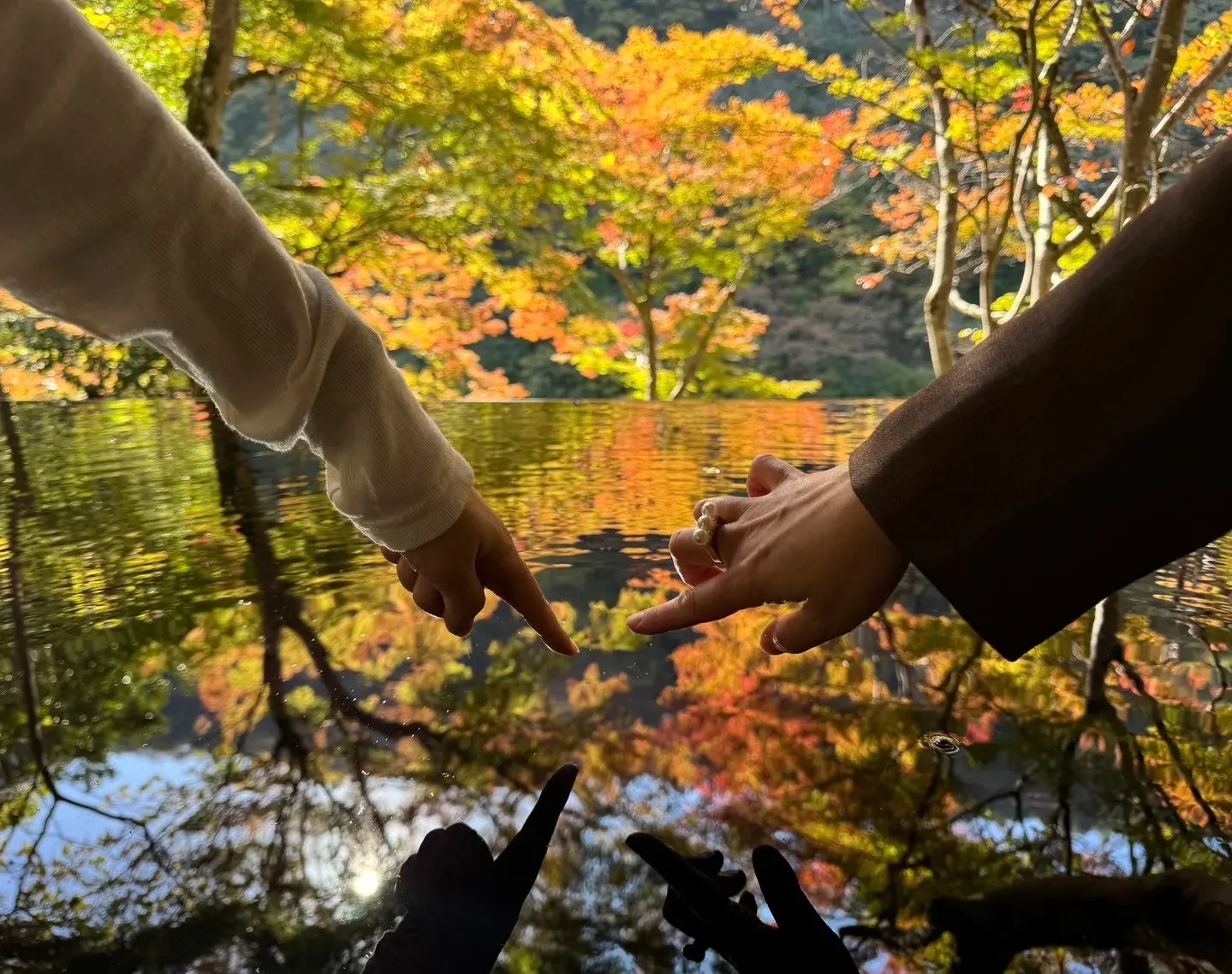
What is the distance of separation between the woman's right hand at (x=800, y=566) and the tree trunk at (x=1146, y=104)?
97.0 inches

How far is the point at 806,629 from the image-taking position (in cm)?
52

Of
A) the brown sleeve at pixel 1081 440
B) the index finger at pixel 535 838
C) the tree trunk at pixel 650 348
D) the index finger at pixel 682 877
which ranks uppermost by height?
the brown sleeve at pixel 1081 440

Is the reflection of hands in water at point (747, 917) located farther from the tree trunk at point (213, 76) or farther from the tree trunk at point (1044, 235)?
the tree trunk at point (213, 76)

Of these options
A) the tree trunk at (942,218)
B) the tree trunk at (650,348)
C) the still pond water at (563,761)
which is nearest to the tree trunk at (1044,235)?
the tree trunk at (942,218)

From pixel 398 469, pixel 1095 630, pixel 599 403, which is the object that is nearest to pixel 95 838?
pixel 398 469

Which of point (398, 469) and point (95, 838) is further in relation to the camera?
point (398, 469)

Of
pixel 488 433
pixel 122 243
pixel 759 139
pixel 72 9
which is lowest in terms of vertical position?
pixel 488 433

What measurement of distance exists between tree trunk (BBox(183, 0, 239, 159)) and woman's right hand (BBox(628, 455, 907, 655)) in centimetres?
362

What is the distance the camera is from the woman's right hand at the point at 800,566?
49 centimetres

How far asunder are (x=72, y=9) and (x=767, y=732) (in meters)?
0.50

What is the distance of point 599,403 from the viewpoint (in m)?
2.35

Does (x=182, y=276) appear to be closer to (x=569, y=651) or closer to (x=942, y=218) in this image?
(x=569, y=651)

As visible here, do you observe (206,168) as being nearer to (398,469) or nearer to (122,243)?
(122,243)

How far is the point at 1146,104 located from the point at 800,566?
9.49 feet
